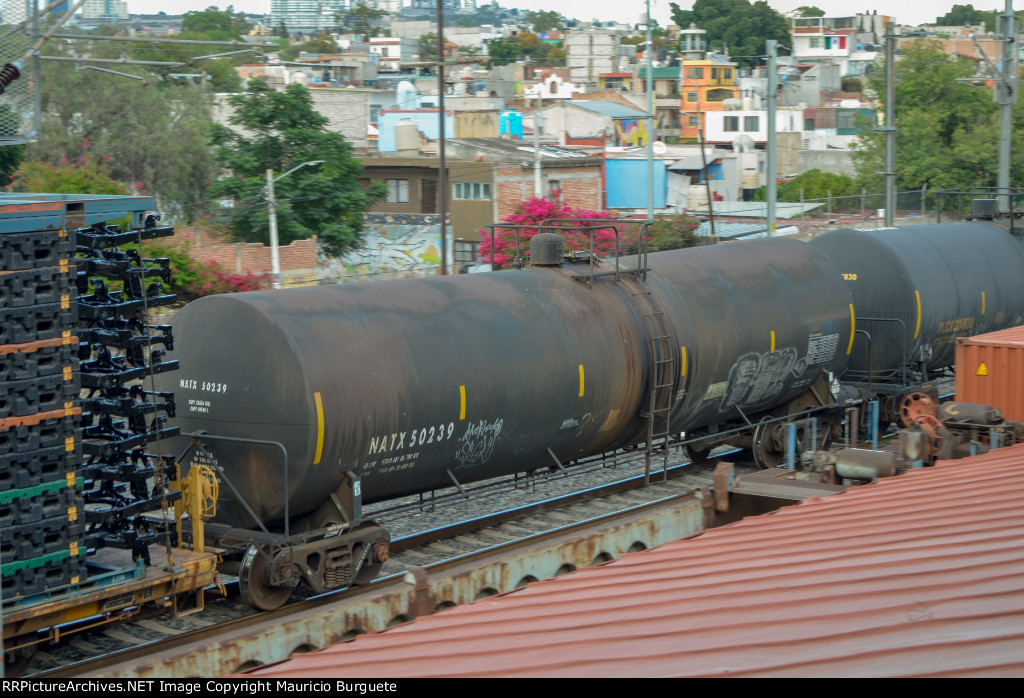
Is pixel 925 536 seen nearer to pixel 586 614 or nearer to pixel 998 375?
pixel 586 614

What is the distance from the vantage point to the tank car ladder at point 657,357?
1412 cm

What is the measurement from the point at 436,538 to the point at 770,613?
8.44 meters

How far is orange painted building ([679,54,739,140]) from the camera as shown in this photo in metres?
111

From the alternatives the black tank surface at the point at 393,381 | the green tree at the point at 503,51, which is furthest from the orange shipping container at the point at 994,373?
the green tree at the point at 503,51

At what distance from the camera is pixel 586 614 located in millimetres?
6496

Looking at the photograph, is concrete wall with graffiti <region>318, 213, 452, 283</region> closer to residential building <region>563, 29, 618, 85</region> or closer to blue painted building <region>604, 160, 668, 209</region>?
blue painted building <region>604, 160, 668, 209</region>

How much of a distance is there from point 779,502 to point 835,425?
313 inches

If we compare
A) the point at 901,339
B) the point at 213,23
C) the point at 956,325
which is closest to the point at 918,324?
the point at 901,339

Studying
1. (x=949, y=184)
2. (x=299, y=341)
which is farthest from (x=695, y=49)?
(x=299, y=341)

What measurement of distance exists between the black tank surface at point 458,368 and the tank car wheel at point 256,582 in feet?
1.55

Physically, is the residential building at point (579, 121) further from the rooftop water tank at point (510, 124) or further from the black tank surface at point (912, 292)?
the black tank surface at point (912, 292)

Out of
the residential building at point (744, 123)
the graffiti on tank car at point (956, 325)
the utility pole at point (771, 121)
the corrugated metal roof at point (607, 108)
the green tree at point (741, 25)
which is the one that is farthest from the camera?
the green tree at point (741, 25)

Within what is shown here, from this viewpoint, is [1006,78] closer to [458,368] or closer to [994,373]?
[994,373]

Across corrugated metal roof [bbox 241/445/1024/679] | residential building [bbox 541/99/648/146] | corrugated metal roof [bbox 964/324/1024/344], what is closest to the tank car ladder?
corrugated metal roof [bbox 964/324/1024/344]
